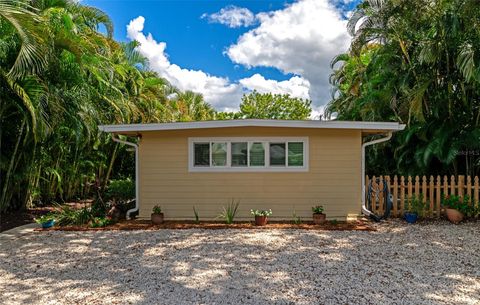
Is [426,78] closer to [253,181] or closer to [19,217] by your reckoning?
[253,181]

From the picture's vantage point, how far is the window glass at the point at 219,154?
785 cm

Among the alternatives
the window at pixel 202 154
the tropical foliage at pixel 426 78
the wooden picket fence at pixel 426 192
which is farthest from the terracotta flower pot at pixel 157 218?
the tropical foliage at pixel 426 78

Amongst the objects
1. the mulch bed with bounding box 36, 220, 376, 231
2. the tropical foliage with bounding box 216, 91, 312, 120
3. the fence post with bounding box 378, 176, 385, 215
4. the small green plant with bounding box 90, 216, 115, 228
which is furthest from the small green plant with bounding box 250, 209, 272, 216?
the tropical foliage with bounding box 216, 91, 312, 120

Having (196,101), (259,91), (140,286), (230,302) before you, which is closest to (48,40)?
(140,286)

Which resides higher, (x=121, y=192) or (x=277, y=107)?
(x=277, y=107)

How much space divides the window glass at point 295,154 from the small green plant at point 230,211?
1.62m

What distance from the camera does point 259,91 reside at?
115 ft

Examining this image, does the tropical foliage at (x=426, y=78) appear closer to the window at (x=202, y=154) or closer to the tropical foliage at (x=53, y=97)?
the window at (x=202, y=154)

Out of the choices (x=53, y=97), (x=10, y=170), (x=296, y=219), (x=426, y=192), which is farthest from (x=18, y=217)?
(x=426, y=192)

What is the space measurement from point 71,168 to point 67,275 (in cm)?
705

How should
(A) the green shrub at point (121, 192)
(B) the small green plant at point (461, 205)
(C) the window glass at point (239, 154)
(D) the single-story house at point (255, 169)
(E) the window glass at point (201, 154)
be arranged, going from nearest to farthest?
(B) the small green plant at point (461, 205) < (D) the single-story house at point (255, 169) < (C) the window glass at point (239, 154) < (E) the window glass at point (201, 154) < (A) the green shrub at point (121, 192)

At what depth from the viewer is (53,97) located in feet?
22.5

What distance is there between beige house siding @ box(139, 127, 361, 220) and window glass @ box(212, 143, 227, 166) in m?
0.25

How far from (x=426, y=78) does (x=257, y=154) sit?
5071 mm
